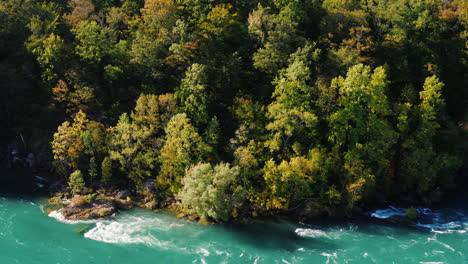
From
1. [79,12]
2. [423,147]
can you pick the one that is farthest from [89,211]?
[423,147]

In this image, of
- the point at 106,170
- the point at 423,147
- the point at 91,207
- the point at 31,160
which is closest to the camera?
the point at 91,207

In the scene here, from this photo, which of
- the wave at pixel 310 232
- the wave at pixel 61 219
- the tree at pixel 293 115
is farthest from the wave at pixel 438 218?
the wave at pixel 61 219

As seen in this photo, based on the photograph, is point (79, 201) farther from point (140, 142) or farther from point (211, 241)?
point (211, 241)

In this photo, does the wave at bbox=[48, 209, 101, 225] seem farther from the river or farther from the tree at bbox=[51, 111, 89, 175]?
the tree at bbox=[51, 111, 89, 175]

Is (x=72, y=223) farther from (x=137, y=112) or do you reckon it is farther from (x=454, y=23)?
(x=454, y=23)

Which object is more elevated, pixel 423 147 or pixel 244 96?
pixel 244 96

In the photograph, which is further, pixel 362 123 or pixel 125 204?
pixel 362 123

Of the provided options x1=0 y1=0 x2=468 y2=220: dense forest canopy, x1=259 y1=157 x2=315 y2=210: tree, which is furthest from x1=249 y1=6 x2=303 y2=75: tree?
x1=259 y1=157 x2=315 y2=210: tree

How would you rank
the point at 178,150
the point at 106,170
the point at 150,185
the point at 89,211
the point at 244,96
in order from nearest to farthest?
the point at 89,211, the point at 178,150, the point at 106,170, the point at 150,185, the point at 244,96
